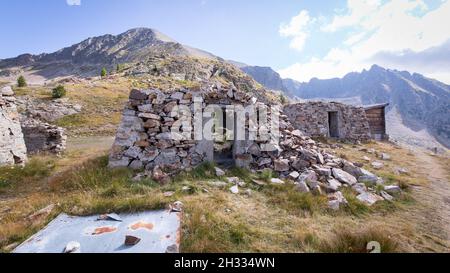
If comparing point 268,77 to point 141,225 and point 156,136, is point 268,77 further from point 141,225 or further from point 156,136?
point 141,225

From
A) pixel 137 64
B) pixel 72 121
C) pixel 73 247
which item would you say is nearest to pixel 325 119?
pixel 73 247

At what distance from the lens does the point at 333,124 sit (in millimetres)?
16906

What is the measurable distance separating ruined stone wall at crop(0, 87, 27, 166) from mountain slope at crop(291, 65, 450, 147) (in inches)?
4232

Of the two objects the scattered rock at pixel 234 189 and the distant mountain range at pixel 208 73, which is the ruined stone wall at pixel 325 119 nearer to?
the scattered rock at pixel 234 189

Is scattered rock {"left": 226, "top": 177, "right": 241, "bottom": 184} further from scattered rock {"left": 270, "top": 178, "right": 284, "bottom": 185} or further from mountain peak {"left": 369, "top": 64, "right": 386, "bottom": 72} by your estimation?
mountain peak {"left": 369, "top": 64, "right": 386, "bottom": 72}

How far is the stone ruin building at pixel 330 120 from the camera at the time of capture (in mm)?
15812

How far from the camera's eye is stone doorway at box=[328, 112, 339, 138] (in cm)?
1660

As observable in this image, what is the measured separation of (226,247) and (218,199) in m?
1.57

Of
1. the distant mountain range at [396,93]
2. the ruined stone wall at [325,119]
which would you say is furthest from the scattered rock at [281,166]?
the distant mountain range at [396,93]

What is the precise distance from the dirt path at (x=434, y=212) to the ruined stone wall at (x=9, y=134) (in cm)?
1071

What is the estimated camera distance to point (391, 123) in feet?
359

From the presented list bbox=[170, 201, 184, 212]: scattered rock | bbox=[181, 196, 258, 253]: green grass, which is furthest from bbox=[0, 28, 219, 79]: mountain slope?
bbox=[181, 196, 258, 253]: green grass

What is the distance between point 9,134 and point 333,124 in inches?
666

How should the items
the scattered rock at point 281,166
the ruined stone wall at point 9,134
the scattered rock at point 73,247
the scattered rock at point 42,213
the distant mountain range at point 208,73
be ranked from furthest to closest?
the distant mountain range at point 208,73, the ruined stone wall at point 9,134, the scattered rock at point 281,166, the scattered rock at point 42,213, the scattered rock at point 73,247
